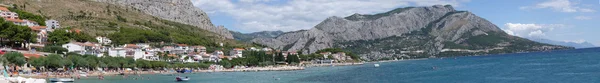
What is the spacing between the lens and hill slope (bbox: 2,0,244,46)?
451 ft

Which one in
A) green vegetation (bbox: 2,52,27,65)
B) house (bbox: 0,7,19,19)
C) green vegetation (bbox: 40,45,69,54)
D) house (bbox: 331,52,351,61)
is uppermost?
house (bbox: 0,7,19,19)

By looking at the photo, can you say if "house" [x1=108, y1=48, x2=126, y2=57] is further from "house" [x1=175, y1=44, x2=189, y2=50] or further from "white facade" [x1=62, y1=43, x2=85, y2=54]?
"house" [x1=175, y1=44, x2=189, y2=50]

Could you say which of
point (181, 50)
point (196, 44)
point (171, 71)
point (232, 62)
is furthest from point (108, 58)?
point (196, 44)

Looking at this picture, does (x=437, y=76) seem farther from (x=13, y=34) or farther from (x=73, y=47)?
(x=73, y=47)

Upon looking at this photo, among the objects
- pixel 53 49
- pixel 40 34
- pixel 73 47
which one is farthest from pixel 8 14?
pixel 53 49

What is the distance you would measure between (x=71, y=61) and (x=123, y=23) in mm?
83902

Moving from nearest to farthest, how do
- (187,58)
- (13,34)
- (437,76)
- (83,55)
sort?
(437,76)
(13,34)
(83,55)
(187,58)

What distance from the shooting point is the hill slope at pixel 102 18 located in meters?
138

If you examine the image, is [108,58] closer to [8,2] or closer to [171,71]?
[171,71]

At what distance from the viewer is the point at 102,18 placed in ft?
502

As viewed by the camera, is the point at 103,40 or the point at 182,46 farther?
the point at 182,46

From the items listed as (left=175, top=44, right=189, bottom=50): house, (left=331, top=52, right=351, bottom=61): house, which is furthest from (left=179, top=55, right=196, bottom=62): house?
(left=331, top=52, right=351, bottom=61): house

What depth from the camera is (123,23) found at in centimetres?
15388

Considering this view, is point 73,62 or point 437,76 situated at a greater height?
point 73,62
